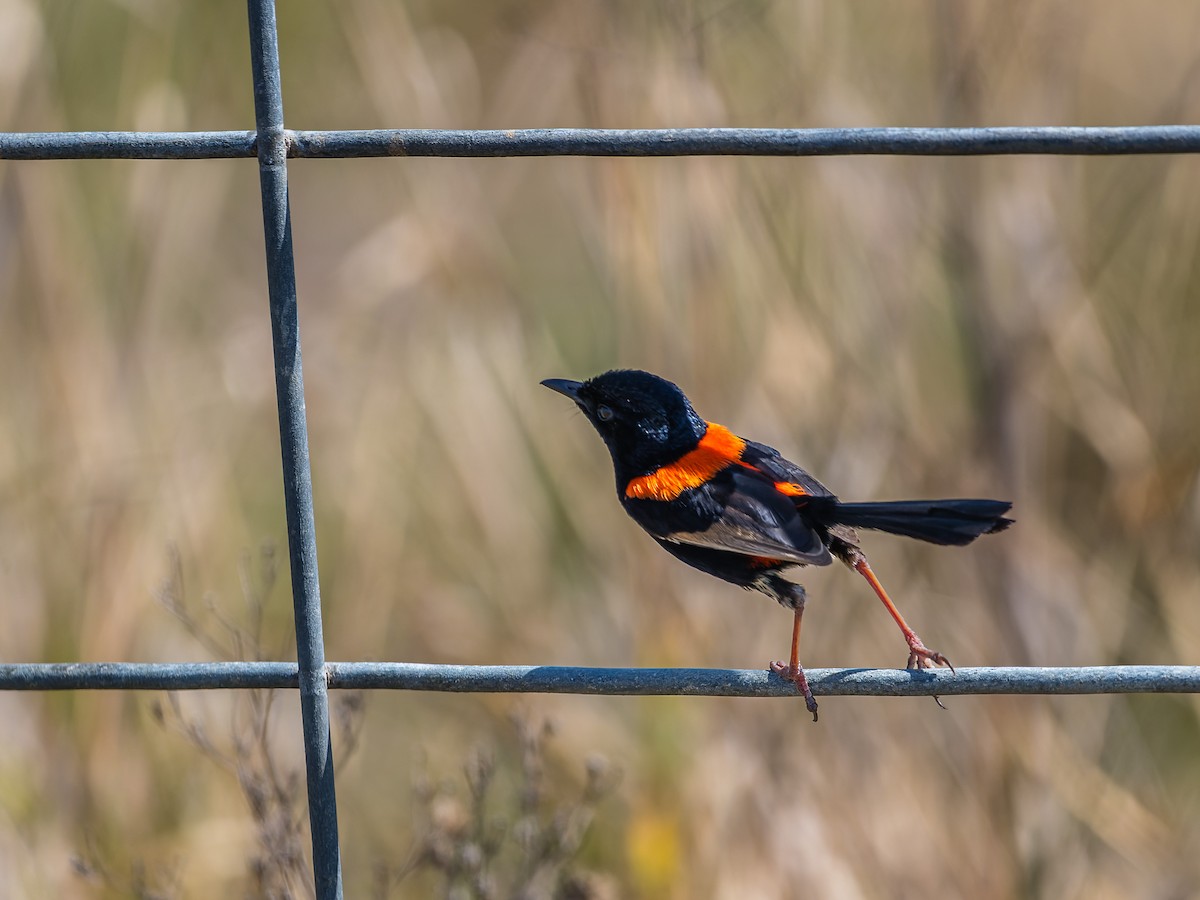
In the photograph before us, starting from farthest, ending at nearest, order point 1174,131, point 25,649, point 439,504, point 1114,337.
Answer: point 439,504
point 1114,337
point 25,649
point 1174,131

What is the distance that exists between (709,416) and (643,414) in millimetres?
1059

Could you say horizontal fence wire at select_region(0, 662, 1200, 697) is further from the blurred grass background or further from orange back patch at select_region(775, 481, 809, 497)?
the blurred grass background

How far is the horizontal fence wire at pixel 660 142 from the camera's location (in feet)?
5.73

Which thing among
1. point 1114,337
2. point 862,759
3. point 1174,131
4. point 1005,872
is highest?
point 1114,337

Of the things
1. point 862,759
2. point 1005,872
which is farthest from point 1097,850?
point 862,759

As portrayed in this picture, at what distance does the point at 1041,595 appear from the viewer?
406 centimetres

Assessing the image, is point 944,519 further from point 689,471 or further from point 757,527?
point 689,471

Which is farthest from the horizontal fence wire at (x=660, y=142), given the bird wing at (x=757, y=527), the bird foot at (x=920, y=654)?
the bird foot at (x=920, y=654)

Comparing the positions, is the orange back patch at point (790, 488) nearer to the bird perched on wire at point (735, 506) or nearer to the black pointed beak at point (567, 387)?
the bird perched on wire at point (735, 506)

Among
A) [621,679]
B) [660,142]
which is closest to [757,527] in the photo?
[621,679]

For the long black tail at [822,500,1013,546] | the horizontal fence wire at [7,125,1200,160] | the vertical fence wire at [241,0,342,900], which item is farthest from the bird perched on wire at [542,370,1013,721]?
the vertical fence wire at [241,0,342,900]

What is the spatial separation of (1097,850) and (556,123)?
3.10m

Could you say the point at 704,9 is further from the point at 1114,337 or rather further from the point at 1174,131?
the point at 1174,131

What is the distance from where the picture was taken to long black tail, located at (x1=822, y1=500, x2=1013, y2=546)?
7.13ft
